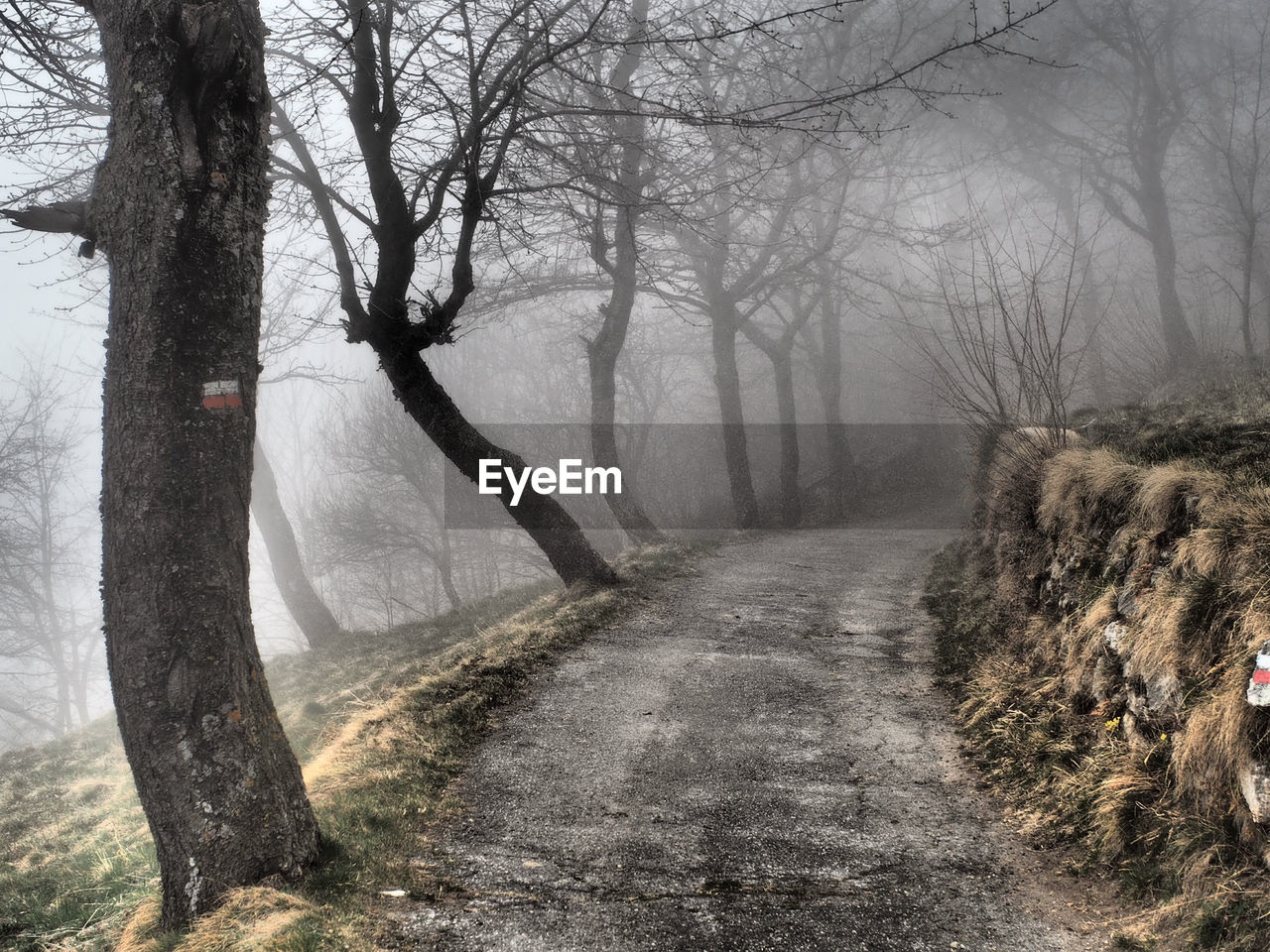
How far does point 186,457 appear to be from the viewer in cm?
372

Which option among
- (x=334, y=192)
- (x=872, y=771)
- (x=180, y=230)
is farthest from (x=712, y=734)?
(x=334, y=192)

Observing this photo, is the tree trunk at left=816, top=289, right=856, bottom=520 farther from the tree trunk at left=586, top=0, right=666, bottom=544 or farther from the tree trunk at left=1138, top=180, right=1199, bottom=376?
the tree trunk at left=586, top=0, right=666, bottom=544

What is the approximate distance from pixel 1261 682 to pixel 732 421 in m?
13.8

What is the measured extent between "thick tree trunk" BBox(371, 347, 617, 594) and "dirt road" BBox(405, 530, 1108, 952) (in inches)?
85.5

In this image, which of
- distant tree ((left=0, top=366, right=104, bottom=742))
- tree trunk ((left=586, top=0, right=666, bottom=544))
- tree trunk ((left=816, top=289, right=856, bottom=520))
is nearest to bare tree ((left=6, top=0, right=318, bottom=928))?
tree trunk ((left=586, top=0, right=666, bottom=544))

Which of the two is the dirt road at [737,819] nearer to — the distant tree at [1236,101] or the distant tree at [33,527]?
the distant tree at [1236,101]

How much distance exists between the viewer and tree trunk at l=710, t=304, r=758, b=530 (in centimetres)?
1675

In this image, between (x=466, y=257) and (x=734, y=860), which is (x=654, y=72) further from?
(x=734, y=860)

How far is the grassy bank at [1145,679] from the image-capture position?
10.6ft

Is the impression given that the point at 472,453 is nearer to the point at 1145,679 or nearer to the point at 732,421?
the point at 1145,679

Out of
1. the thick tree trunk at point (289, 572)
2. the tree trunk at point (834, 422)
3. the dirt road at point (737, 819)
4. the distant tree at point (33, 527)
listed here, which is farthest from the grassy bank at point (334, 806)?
the distant tree at point (33, 527)

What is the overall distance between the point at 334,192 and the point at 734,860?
797 centimetres

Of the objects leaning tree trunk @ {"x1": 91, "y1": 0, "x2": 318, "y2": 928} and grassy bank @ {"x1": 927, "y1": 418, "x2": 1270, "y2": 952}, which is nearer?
grassy bank @ {"x1": 927, "y1": 418, "x2": 1270, "y2": 952}

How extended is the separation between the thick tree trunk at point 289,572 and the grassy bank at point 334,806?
4.15m
